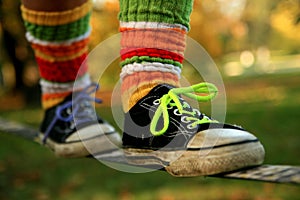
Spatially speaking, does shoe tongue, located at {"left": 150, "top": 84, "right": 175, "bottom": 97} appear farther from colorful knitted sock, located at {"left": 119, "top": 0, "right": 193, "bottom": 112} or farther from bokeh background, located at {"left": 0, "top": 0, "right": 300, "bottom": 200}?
bokeh background, located at {"left": 0, "top": 0, "right": 300, "bottom": 200}

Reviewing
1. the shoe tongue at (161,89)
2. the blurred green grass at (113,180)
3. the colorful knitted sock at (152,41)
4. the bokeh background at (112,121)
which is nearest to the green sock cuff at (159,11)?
the colorful knitted sock at (152,41)

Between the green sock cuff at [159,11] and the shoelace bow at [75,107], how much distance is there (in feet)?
1.17

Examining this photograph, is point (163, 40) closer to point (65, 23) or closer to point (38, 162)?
point (65, 23)

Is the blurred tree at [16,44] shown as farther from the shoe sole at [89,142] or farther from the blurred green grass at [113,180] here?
the shoe sole at [89,142]

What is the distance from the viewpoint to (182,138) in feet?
2.71

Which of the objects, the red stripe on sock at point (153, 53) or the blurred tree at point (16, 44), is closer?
the red stripe on sock at point (153, 53)

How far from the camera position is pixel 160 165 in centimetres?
85

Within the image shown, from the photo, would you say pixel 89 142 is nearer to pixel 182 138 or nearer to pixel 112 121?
pixel 182 138

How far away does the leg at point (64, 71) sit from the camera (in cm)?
114

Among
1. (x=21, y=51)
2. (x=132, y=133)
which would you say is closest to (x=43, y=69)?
(x=132, y=133)

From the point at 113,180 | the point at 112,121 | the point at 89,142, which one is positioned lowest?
the point at 112,121

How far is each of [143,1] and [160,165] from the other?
30 centimetres

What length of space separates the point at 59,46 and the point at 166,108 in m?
0.47

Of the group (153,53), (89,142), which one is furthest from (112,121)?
(153,53)
